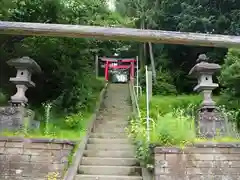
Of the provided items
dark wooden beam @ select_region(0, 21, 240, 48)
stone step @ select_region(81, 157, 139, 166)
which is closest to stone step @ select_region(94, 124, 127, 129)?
stone step @ select_region(81, 157, 139, 166)

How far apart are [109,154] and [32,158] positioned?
1801 mm

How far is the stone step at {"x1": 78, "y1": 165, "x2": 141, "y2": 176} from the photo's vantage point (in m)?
6.93

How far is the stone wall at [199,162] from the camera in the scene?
20.6ft

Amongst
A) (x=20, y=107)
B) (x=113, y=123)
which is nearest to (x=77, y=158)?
(x=20, y=107)

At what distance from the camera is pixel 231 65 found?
35.6ft

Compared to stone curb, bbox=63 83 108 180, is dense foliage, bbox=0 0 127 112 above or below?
above

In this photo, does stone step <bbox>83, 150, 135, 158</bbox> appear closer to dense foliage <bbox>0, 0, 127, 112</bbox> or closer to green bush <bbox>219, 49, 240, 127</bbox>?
dense foliage <bbox>0, 0, 127, 112</bbox>

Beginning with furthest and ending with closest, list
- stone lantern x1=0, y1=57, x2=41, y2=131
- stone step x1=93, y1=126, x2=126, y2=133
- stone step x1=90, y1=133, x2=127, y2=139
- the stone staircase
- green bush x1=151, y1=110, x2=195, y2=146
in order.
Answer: stone step x1=93, y1=126, x2=126, y2=133, stone step x1=90, y1=133, x2=127, y2=139, stone lantern x1=0, y1=57, x2=41, y2=131, the stone staircase, green bush x1=151, y1=110, x2=195, y2=146

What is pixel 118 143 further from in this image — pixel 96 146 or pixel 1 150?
pixel 1 150

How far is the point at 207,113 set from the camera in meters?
8.79

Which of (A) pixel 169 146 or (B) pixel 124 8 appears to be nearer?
(A) pixel 169 146

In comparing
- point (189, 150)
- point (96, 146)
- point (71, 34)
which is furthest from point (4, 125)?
point (189, 150)

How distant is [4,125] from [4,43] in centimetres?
315

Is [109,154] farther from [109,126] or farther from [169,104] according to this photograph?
[169,104]
